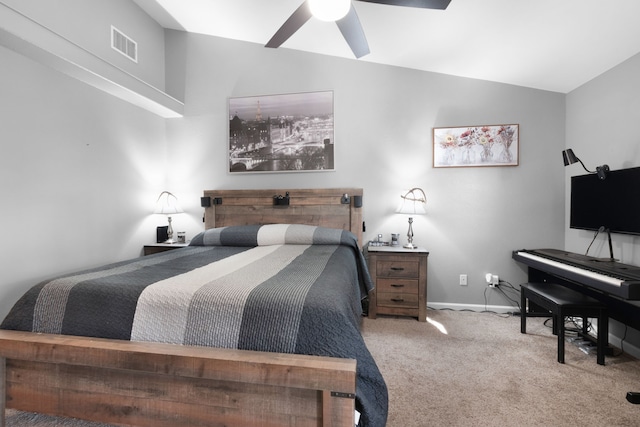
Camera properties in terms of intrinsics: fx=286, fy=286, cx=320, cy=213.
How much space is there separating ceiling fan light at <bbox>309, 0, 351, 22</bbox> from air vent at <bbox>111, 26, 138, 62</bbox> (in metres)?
2.28

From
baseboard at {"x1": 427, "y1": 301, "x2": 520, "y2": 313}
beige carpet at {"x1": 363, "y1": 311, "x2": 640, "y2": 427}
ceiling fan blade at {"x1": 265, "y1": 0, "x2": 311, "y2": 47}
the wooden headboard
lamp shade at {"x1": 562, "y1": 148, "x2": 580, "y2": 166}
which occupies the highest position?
ceiling fan blade at {"x1": 265, "y1": 0, "x2": 311, "y2": 47}

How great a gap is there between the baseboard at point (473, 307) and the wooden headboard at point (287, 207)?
1.08m

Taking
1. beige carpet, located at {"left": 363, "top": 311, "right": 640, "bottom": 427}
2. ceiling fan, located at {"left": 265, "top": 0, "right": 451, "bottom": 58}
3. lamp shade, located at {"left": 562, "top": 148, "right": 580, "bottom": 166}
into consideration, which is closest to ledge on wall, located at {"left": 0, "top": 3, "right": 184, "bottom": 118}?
ceiling fan, located at {"left": 265, "top": 0, "right": 451, "bottom": 58}

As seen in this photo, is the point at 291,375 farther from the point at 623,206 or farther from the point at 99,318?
the point at 623,206

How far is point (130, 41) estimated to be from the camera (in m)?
2.97

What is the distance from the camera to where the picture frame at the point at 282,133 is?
129 inches

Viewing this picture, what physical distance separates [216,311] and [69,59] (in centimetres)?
241

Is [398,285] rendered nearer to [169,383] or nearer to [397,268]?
[397,268]

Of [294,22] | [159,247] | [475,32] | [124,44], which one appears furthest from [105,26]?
[475,32]

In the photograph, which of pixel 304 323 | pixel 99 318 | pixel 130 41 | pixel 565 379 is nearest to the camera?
pixel 304 323

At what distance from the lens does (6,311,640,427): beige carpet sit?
57.7 inches

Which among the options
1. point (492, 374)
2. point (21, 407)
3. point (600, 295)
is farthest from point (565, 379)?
point (21, 407)

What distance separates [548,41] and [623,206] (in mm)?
1375

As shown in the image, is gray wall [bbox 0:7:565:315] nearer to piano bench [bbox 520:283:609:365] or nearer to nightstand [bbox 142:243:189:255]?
nightstand [bbox 142:243:189:255]
